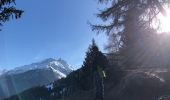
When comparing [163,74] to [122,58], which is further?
[122,58]

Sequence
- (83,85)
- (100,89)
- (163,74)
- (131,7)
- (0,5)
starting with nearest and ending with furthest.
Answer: (0,5) < (131,7) < (100,89) < (163,74) < (83,85)

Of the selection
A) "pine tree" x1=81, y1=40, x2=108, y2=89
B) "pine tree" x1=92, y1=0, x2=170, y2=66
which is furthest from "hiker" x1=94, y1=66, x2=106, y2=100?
"pine tree" x1=81, y1=40, x2=108, y2=89

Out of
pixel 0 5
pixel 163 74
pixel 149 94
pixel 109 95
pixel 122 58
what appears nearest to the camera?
pixel 0 5

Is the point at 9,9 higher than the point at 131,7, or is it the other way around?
the point at 131,7

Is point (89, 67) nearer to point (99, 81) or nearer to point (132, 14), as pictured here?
point (99, 81)

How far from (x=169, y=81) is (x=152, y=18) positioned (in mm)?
11595

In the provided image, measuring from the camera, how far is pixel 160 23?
22.6 meters

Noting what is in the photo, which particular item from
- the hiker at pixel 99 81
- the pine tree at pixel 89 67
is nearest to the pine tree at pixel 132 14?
the hiker at pixel 99 81

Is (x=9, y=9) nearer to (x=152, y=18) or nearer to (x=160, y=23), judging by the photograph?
(x=152, y=18)

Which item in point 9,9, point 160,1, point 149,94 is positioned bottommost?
point 149,94

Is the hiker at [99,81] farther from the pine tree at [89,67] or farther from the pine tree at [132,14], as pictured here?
the pine tree at [89,67]

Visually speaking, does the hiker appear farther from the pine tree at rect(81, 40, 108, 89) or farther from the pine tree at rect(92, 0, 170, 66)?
the pine tree at rect(81, 40, 108, 89)

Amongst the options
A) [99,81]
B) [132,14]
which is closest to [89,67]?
[99,81]

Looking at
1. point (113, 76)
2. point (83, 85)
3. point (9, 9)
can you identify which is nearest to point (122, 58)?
point (113, 76)
